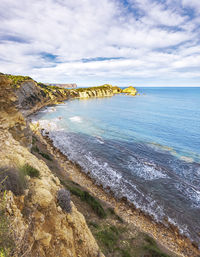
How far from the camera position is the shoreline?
10523 millimetres

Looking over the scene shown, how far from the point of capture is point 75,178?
17391 millimetres

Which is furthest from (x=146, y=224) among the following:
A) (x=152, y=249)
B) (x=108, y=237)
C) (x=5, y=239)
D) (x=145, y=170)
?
Result: (x=5, y=239)

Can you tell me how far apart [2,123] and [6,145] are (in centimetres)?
337

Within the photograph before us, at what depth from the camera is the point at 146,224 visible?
39.9 feet

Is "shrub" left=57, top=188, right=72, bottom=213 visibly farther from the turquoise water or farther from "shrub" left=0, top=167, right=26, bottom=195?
the turquoise water

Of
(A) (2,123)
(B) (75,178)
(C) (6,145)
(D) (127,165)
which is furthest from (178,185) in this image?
(A) (2,123)

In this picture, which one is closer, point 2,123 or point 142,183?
point 2,123

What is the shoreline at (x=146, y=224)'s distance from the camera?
1052 cm

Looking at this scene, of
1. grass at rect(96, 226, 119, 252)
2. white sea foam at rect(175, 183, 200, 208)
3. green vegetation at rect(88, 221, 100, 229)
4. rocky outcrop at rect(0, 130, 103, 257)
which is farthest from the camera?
white sea foam at rect(175, 183, 200, 208)

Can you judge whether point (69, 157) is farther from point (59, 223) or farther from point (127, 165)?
point (59, 223)

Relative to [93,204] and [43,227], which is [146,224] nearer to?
[93,204]

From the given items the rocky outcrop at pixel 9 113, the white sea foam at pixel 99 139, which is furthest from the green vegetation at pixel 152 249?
the white sea foam at pixel 99 139

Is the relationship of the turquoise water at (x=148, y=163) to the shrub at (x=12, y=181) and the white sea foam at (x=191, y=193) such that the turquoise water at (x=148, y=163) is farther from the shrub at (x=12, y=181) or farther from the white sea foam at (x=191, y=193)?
the shrub at (x=12, y=181)

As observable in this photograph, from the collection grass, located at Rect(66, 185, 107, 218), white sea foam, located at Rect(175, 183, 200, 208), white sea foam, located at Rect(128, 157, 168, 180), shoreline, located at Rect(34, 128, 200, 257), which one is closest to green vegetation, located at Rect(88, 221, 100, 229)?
grass, located at Rect(66, 185, 107, 218)
